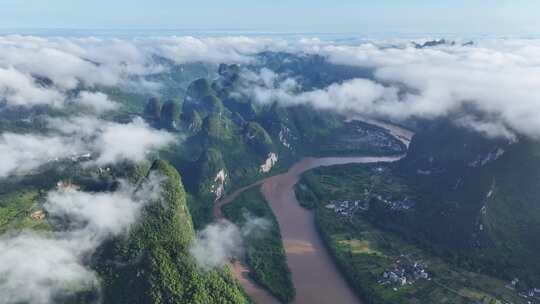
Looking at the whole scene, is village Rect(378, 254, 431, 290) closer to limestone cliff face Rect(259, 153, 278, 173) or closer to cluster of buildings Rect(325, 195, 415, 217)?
cluster of buildings Rect(325, 195, 415, 217)

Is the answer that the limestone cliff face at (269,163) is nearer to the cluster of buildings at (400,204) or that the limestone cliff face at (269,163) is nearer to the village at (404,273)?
the cluster of buildings at (400,204)

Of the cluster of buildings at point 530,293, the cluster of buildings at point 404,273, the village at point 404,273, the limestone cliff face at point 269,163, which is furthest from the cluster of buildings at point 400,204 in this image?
the limestone cliff face at point 269,163

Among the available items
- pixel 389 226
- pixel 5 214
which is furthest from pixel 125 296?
pixel 389 226

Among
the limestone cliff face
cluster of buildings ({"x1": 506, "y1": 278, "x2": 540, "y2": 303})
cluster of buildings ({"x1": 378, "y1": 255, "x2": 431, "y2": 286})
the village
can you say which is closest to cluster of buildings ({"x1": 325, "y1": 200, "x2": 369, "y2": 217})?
the village

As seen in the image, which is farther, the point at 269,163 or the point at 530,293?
the point at 269,163

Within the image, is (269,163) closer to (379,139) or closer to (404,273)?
(379,139)

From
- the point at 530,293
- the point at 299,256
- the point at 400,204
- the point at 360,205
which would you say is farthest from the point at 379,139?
the point at 530,293

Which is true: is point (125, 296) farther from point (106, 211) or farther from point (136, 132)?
point (136, 132)
